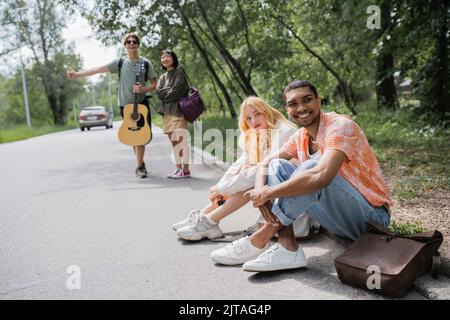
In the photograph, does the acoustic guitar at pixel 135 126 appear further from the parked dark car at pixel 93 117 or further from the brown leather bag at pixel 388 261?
the parked dark car at pixel 93 117

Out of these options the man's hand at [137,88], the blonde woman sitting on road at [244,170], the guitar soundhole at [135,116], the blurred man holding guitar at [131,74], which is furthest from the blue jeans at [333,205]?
the guitar soundhole at [135,116]

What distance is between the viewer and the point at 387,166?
20.6ft

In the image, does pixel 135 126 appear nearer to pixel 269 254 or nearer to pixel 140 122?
pixel 140 122

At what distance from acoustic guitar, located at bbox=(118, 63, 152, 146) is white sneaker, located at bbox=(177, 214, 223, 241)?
3.29 m

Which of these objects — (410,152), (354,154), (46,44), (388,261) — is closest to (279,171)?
(354,154)

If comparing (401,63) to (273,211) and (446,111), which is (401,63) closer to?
(446,111)

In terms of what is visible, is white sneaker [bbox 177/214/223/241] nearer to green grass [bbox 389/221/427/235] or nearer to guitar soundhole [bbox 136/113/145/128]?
green grass [bbox 389/221/427/235]

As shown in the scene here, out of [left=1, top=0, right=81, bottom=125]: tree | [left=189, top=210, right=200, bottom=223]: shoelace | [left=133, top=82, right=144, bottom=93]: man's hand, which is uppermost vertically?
[left=1, top=0, right=81, bottom=125]: tree

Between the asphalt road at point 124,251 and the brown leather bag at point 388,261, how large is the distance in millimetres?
112

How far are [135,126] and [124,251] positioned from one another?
356cm

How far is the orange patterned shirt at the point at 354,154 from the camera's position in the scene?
2.86m

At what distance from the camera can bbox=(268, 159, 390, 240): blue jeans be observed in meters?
2.92

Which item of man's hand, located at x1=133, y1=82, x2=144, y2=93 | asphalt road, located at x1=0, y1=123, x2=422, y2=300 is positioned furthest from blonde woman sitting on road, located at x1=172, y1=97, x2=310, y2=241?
man's hand, located at x1=133, y1=82, x2=144, y2=93

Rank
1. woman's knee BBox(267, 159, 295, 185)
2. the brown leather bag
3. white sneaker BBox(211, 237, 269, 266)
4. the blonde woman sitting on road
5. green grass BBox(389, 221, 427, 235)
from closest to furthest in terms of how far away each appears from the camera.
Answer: the brown leather bag < woman's knee BBox(267, 159, 295, 185) < white sneaker BBox(211, 237, 269, 266) < green grass BBox(389, 221, 427, 235) < the blonde woman sitting on road
